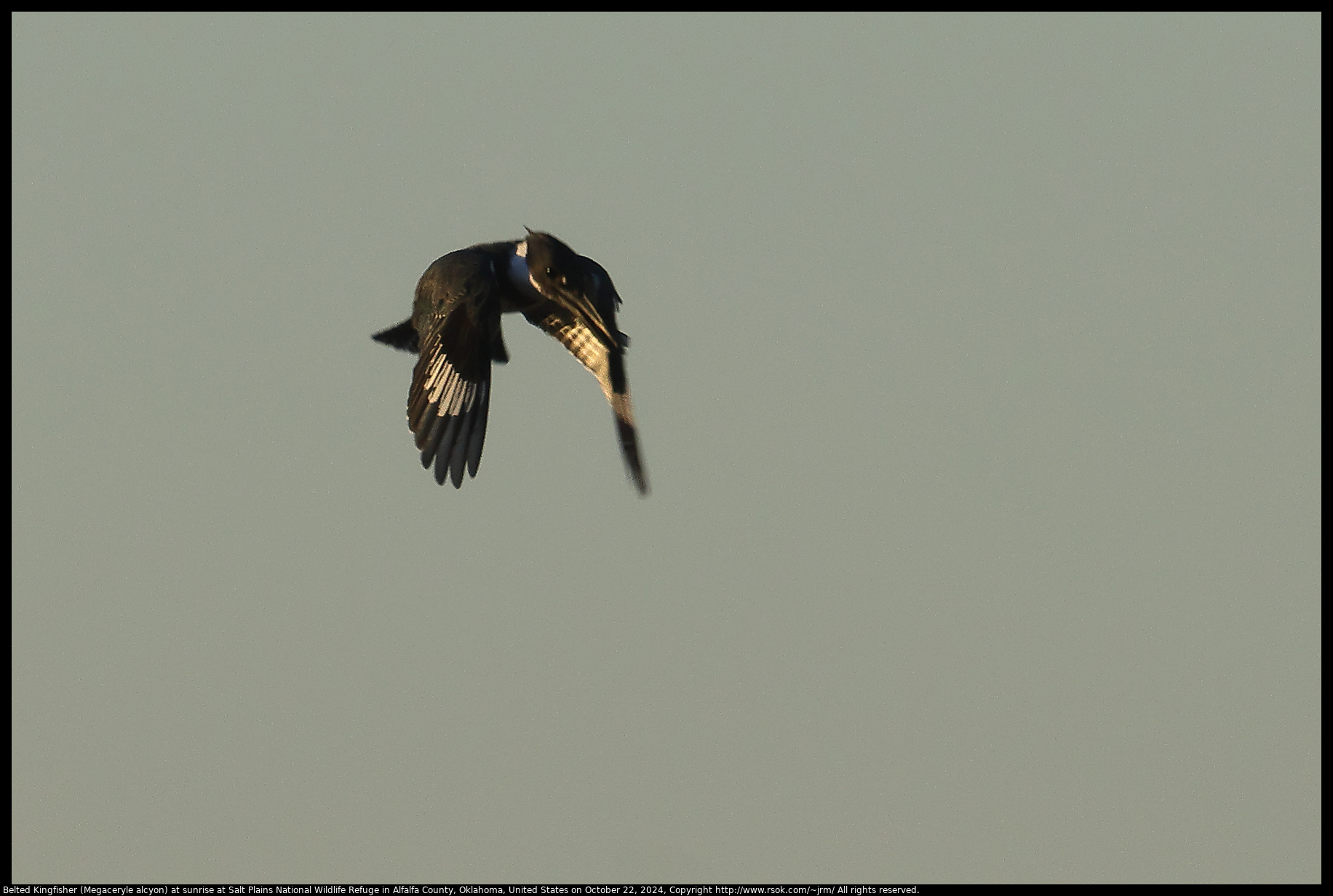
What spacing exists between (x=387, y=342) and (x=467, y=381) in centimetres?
188

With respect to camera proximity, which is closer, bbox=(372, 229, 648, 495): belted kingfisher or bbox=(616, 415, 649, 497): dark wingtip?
bbox=(616, 415, 649, 497): dark wingtip

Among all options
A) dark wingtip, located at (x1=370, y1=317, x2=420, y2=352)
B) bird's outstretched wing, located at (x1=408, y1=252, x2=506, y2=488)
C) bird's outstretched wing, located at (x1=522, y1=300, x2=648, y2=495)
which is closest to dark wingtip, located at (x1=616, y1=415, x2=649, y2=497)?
bird's outstretched wing, located at (x1=522, y1=300, x2=648, y2=495)

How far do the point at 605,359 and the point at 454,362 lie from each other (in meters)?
1.32

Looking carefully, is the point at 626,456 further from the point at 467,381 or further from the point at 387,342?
the point at 387,342

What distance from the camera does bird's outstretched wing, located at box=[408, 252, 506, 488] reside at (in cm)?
2042

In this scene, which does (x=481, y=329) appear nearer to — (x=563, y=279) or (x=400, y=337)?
(x=563, y=279)

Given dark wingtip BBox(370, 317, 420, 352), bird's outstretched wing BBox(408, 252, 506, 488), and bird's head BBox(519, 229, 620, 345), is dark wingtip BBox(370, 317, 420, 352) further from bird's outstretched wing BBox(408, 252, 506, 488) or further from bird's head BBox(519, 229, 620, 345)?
bird's head BBox(519, 229, 620, 345)

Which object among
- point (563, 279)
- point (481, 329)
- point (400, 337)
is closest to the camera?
point (481, 329)

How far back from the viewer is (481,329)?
69.0 feet

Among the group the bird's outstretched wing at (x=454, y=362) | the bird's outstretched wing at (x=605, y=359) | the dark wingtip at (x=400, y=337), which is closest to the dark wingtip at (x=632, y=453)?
the bird's outstretched wing at (x=605, y=359)

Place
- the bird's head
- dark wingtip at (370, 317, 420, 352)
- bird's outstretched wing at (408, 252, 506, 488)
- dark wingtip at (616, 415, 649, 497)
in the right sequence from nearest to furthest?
dark wingtip at (616, 415, 649, 497)
bird's outstretched wing at (408, 252, 506, 488)
the bird's head
dark wingtip at (370, 317, 420, 352)

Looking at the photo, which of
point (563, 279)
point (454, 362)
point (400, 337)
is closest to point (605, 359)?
point (563, 279)

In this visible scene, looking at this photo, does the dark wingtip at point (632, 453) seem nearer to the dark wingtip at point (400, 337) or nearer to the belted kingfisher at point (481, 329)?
the belted kingfisher at point (481, 329)

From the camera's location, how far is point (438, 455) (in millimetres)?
20359
